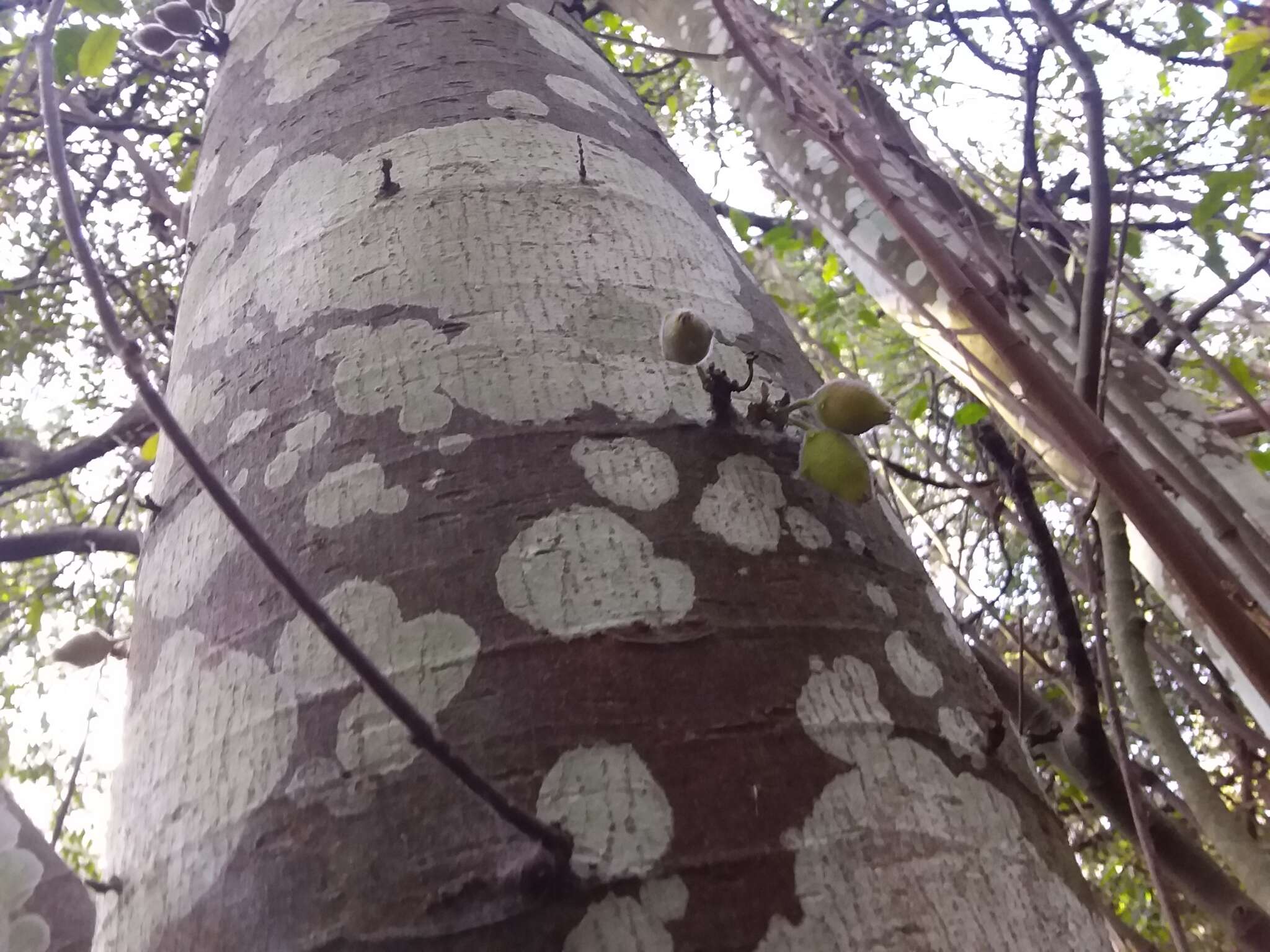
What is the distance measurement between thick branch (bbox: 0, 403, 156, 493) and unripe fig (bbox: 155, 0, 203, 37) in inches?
37.0

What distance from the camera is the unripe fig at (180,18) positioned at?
163 cm

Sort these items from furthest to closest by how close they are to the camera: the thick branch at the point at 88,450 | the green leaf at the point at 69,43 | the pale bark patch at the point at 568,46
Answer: the thick branch at the point at 88,450 < the green leaf at the point at 69,43 < the pale bark patch at the point at 568,46

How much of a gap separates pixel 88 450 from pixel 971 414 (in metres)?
2.27

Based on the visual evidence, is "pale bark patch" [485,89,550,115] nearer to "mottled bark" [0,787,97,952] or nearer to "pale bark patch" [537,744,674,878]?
"pale bark patch" [537,744,674,878]

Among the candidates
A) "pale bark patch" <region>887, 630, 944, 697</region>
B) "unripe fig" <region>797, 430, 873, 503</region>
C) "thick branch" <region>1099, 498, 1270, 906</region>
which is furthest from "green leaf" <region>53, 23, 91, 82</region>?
"thick branch" <region>1099, 498, 1270, 906</region>

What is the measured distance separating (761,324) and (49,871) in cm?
103

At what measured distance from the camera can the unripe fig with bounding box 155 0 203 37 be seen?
1.63 meters

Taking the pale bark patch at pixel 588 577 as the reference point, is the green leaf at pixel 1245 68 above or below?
above

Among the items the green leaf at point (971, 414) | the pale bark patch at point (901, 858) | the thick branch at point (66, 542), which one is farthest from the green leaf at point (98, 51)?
the green leaf at point (971, 414)

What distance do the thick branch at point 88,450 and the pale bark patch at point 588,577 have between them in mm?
1959

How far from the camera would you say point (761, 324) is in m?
0.93

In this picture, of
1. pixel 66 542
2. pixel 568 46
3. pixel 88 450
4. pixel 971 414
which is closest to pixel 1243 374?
pixel 971 414

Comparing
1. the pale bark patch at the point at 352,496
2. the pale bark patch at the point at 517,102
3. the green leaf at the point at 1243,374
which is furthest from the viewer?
the green leaf at the point at 1243,374

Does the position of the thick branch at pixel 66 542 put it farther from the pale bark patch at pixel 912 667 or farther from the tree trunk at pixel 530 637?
the pale bark patch at pixel 912 667
